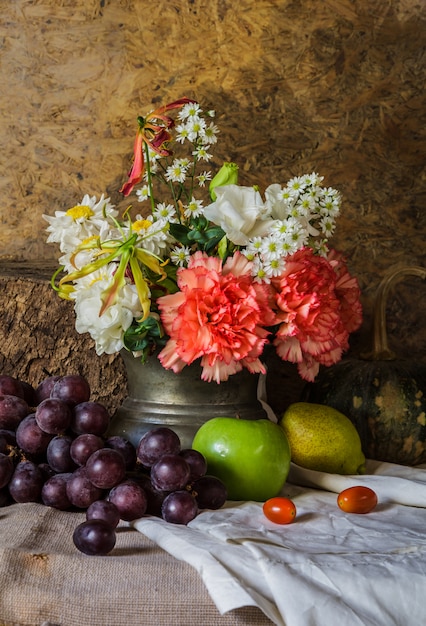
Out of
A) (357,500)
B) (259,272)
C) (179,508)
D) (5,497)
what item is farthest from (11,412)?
(357,500)

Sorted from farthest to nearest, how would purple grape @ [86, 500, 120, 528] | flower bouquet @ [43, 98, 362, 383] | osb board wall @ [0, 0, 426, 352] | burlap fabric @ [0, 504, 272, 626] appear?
A: osb board wall @ [0, 0, 426, 352] → flower bouquet @ [43, 98, 362, 383] → purple grape @ [86, 500, 120, 528] → burlap fabric @ [0, 504, 272, 626]

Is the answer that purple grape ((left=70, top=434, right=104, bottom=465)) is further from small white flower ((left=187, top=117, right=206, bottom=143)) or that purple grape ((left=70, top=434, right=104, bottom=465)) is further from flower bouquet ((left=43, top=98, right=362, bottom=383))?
small white flower ((left=187, top=117, right=206, bottom=143))

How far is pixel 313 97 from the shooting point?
191cm

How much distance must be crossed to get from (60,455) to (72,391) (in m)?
0.13

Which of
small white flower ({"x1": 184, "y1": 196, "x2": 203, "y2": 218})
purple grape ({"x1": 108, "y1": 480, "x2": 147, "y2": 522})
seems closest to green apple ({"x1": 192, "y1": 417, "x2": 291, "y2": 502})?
purple grape ({"x1": 108, "y1": 480, "x2": 147, "y2": 522})

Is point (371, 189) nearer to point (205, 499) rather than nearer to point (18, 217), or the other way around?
point (18, 217)

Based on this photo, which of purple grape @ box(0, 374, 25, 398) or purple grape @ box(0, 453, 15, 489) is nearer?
purple grape @ box(0, 453, 15, 489)

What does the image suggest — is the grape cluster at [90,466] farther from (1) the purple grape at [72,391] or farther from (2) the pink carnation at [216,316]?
(2) the pink carnation at [216,316]

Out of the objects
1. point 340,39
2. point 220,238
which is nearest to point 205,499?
point 220,238

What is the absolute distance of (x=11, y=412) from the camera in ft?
4.03

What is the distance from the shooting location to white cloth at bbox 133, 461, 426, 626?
792 millimetres

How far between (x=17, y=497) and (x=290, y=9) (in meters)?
1.44

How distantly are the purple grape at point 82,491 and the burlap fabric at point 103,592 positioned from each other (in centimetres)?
17

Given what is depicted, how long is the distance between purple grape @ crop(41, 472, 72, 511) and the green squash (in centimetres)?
72
